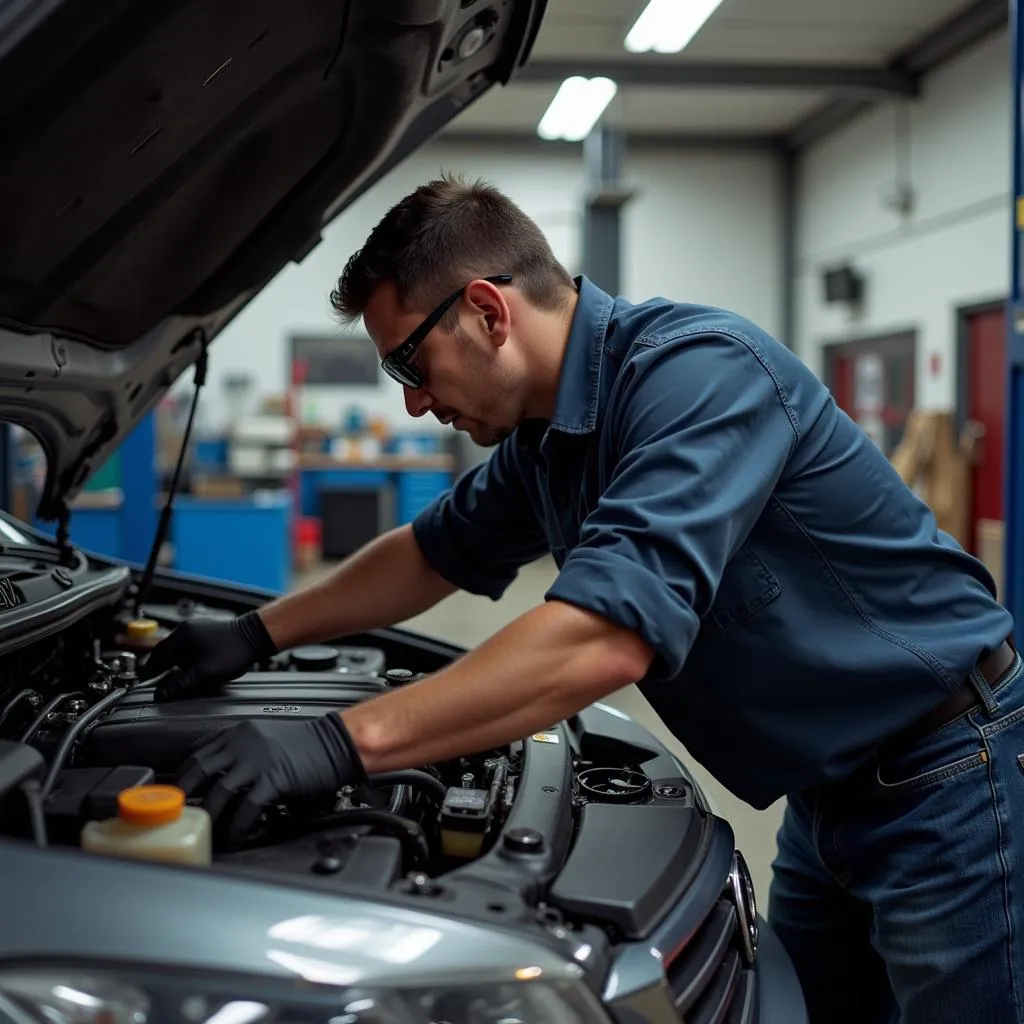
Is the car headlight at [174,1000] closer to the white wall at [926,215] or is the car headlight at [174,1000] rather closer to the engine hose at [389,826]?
the engine hose at [389,826]

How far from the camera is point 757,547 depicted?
1.21 metres

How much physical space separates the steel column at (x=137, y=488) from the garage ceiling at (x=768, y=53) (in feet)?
11.7

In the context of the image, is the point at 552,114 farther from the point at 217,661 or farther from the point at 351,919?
the point at 351,919

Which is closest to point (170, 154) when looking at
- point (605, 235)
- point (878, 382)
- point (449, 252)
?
point (449, 252)

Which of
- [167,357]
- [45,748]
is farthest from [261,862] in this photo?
[167,357]

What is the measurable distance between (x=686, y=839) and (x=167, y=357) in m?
1.28

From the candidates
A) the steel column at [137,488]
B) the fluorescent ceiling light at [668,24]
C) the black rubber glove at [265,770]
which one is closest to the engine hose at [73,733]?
the black rubber glove at [265,770]

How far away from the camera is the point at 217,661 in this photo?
152 cm

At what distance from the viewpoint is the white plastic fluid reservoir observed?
2.84 feet

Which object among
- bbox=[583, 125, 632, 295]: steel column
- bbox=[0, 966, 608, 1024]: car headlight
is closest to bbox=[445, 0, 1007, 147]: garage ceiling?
bbox=[583, 125, 632, 295]: steel column

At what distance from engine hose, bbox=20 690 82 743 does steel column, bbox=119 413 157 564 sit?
333cm

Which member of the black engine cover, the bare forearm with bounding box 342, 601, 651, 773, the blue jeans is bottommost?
the blue jeans

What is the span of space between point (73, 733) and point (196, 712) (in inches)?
6.4

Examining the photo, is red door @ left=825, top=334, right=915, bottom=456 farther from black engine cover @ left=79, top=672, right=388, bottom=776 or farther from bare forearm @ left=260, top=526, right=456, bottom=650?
black engine cover @ left=79, top=672, right=388, bottom=776
